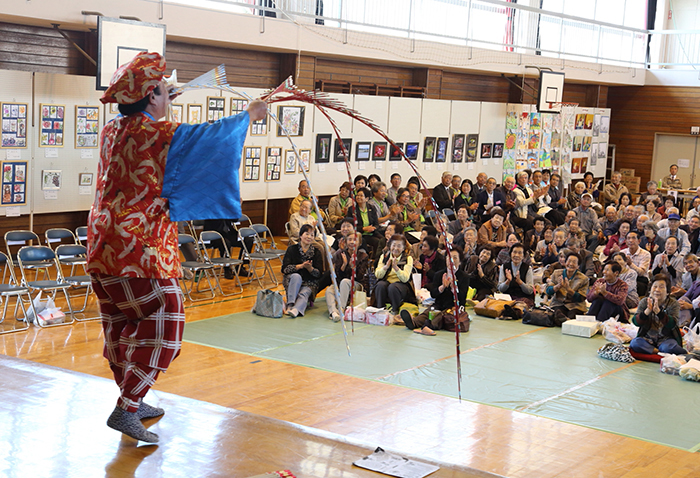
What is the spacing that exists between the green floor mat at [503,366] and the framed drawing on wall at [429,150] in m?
7.05

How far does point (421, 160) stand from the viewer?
51.1 feet

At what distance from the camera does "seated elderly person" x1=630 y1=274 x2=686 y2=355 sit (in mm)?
7594

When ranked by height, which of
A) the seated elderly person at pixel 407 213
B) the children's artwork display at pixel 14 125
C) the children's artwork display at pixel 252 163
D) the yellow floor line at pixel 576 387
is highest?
the children's artwork display at pixel 14 125

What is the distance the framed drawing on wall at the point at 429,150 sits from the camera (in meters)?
15.6

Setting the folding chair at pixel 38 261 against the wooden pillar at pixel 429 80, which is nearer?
the folding chair at pixel 38 261

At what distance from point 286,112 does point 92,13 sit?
12.9 ft

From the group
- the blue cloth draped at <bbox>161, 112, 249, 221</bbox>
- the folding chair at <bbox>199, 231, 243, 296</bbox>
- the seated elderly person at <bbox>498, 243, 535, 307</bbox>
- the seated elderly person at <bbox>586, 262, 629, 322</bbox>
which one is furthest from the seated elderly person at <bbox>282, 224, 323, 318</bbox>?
the blue cloth draped at <bbox>161, 112, 249, 221</bbox>

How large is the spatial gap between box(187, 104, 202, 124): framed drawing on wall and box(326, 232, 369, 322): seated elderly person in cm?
326

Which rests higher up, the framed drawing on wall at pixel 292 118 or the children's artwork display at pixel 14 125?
the framed drawing on wall at pixel 292 118

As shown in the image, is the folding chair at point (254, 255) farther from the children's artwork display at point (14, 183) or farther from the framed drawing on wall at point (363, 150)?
the framed drawing on wall at point (363, 150)

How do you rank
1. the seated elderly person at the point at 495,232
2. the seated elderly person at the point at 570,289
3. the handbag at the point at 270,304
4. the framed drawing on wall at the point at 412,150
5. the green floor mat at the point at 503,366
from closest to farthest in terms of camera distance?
the green floor mat at the point at 503,366, the handbag at the point at 270,304, the seated elderly person at the point at 570,289, the seated elderly person at the point at 495,232, the framed drawing on wall at the point at 412,150

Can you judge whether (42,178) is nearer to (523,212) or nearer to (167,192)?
(167,192)

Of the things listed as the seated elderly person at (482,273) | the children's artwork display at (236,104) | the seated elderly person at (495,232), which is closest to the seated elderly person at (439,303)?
the seated elderly person at (482,273)

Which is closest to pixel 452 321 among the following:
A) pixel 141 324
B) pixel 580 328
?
pixel 580 328
